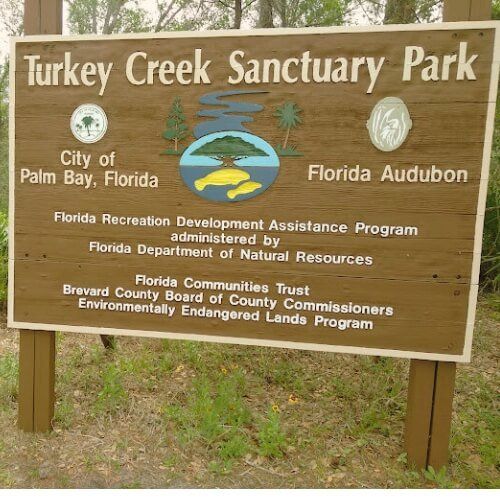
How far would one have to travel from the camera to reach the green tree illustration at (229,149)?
274cm

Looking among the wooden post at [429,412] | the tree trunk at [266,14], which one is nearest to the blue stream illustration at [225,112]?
the wooden post at [429,412]

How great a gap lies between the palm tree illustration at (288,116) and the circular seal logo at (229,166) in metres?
0.15

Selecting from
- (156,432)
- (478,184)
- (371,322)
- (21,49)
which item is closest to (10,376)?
(156,432)

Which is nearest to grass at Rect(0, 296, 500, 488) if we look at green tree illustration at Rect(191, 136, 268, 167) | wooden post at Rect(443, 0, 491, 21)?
green tree illustration at Rect(191, 136, 268, 167)

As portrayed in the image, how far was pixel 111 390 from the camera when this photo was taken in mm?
3711

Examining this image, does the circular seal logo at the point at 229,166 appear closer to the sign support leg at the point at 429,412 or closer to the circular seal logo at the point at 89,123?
the circular seal logo at the point at 89,123

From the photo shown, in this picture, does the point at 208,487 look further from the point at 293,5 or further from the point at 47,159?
the point at 293,5

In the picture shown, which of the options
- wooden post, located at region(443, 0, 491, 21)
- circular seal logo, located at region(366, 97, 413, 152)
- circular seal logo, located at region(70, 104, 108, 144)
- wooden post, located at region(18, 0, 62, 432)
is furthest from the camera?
wooden post, located at region(18, 0, 62, 432)

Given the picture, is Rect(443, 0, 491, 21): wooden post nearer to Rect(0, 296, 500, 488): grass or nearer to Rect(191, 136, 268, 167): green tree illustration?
Rect(191, 136, 268, 167): green tree illustration

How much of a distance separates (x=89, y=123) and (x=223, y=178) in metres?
0.96

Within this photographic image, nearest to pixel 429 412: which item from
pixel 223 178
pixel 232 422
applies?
pixel 232 422

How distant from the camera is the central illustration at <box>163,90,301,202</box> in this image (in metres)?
2.73

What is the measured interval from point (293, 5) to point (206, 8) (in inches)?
111

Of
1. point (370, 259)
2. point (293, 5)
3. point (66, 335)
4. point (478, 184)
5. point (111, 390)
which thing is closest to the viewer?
point (478, 184)
